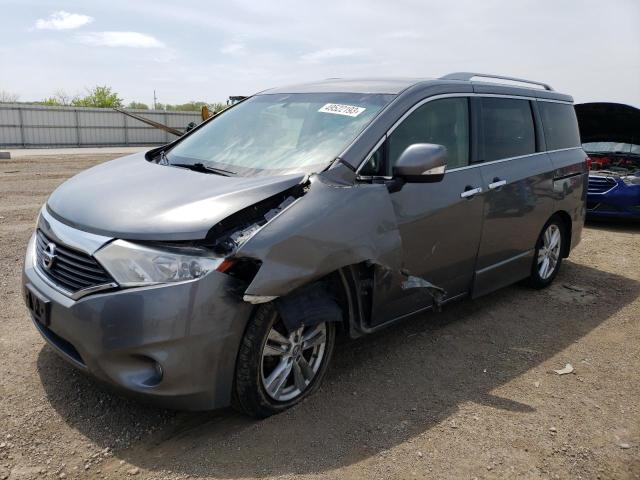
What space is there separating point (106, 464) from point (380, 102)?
2.57 m

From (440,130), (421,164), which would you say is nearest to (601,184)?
(440,130)

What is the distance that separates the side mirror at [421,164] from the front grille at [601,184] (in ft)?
21.3

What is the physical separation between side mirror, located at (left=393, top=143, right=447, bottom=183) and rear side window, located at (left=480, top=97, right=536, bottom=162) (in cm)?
111

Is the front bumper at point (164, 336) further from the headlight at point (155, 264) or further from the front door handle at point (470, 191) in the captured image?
the front door handle at point (470, 191)

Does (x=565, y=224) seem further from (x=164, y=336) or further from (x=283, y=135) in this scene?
(x=164, y=336)

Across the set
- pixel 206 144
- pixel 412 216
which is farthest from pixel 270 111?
pixel 412 216

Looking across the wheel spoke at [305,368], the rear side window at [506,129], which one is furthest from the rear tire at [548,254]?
the wheel spoke at [305,368]

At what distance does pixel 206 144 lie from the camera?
400cm

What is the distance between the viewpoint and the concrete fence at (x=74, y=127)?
2830 centimetres

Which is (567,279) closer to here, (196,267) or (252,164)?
(252,164)

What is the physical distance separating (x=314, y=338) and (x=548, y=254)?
3241 mm

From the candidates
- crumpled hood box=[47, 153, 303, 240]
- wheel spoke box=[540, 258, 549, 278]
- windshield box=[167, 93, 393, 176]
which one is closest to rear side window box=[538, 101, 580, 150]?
wheel spoke box=[540, 258, 549, 278]

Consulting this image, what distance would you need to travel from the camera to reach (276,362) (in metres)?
3.13

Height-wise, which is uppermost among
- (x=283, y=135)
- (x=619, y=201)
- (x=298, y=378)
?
(x=283, y=135)
